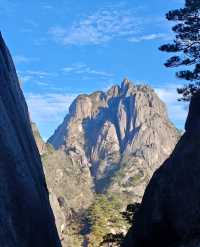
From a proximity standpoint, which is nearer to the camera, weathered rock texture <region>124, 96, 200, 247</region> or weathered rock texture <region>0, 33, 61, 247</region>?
weathered rock texture <region>0, 33, 61, 247</region>

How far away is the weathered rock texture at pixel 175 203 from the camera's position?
19125mm

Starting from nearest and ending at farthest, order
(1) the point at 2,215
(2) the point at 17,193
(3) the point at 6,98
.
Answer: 1. (1) the point at 2,215
2. (2) the point at 17,193
3. (3) the point at 6,98

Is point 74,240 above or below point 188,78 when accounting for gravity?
below

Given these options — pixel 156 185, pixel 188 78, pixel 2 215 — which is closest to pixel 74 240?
pixel 188 78

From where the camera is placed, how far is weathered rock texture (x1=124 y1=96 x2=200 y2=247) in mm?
19125

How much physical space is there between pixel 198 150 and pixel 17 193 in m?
9.23

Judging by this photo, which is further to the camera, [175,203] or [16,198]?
[175,203]

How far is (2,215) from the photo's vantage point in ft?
39.6

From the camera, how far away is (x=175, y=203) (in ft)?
66.2

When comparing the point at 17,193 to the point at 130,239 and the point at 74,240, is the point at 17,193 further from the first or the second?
the point at 74,240

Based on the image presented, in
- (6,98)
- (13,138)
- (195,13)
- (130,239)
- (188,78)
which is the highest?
(195,13)

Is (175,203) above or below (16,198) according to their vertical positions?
below

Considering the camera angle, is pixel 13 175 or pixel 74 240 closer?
pixel 13 175

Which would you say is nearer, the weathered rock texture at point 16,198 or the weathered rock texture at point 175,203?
the weathered rock texture at point 16,198
